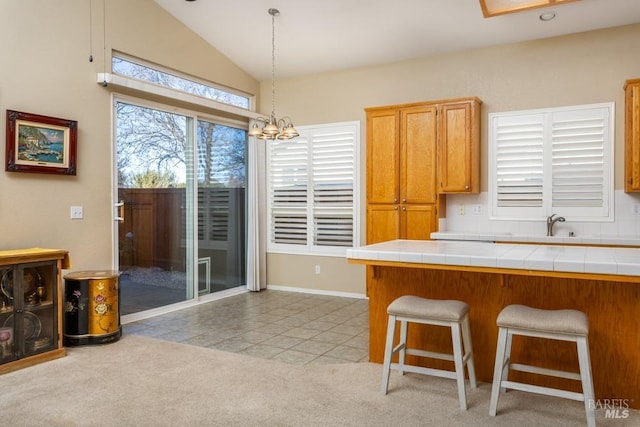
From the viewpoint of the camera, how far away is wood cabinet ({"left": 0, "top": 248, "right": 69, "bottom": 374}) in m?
3.45

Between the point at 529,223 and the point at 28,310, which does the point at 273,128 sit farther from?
the point at 529,223

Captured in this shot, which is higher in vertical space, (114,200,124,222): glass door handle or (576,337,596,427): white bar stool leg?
(114,200,124,222): glass door handle

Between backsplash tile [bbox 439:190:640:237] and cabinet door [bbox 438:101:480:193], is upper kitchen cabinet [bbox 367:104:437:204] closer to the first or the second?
cabinet door [bbox 438:101:480:193]

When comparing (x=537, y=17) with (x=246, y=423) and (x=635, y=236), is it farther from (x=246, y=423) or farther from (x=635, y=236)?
(x=246, y=423)

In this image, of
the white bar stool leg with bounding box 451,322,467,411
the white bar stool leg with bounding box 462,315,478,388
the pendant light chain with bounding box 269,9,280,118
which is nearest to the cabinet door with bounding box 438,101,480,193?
the pendant light chain with bounding box 269,9,280,118

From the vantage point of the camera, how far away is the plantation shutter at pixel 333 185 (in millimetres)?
6137

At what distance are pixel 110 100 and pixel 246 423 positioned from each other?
11.2ft

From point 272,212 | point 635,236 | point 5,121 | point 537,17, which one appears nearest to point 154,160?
point 5,121

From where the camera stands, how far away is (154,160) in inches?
203

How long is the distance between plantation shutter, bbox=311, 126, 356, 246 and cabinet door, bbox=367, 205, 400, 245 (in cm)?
62

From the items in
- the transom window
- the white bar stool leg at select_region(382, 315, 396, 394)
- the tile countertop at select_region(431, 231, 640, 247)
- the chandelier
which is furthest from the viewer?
the transom window

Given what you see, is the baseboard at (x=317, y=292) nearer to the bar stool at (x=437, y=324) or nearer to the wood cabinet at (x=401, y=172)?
the wood cabinet at (x=401, y=172)

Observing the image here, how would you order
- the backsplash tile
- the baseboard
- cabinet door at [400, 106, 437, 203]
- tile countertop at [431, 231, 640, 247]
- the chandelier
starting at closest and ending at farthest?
tile countertop at [431, 231, 640, 247] < the chandelier < the backsplash tile < cabinet door at [400, 106, 437, 203] < the baseboard

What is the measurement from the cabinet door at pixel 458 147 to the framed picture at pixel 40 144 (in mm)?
3650
